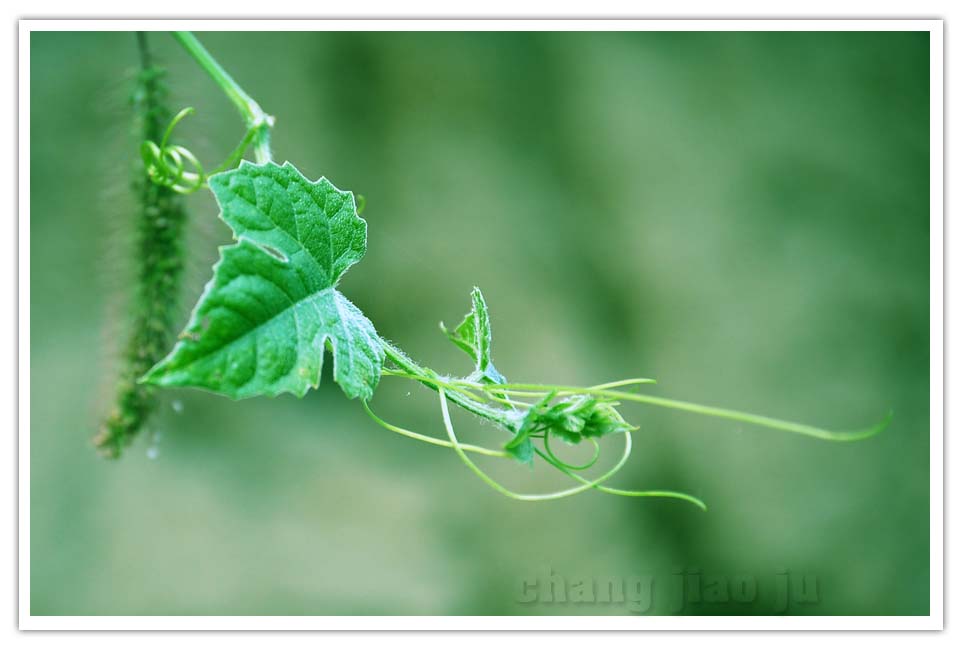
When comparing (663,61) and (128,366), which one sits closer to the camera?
(128,366)

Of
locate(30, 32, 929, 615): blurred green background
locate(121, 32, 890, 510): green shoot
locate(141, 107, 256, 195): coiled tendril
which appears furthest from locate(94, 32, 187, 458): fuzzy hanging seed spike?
locate(30, 32, 929, 615): blurred green background

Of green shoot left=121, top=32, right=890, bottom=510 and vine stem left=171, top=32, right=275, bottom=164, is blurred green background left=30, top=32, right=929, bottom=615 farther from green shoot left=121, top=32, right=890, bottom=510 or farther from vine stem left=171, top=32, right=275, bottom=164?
green shoot left=121, top=32, right=890, bottom=510

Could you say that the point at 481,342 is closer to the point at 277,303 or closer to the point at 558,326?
the point at 277,303

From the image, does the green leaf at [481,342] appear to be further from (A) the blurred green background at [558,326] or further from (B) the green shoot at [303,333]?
(A) the blurred green background at [558,326]

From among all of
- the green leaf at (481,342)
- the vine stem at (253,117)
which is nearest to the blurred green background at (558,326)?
the vine stem at (253,117)
